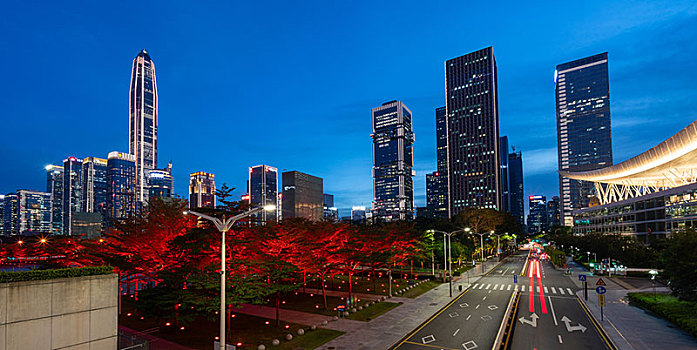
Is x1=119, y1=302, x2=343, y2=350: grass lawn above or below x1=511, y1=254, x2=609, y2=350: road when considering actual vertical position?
above

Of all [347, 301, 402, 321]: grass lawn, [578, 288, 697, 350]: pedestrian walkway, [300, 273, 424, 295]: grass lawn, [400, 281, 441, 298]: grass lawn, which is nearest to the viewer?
[578, 288, 697, 350]: pedestrian walkway

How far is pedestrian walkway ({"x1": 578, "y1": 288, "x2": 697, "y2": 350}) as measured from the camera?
23938 millimetres

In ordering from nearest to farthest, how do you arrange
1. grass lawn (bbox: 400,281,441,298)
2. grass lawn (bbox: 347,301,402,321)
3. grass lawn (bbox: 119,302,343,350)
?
grass lawn (bbox: 119,302,343,350) → grass lawn (bbox: 347,301,402,321) → grass lawn (bbox: 400,281,441,298)

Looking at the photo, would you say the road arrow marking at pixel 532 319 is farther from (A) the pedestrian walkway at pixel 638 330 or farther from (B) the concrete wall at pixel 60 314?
(B) the concrete wall at pixel 60 314

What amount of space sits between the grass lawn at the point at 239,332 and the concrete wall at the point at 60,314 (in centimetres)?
733

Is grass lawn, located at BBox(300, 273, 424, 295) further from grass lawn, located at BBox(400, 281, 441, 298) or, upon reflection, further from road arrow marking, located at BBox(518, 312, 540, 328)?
road arrow marking, located at BBox(518, 312, 540, 328)

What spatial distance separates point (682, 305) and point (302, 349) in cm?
3273

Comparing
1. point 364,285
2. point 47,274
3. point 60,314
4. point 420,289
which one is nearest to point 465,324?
point 420,289

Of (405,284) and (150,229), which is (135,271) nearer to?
(150,229)

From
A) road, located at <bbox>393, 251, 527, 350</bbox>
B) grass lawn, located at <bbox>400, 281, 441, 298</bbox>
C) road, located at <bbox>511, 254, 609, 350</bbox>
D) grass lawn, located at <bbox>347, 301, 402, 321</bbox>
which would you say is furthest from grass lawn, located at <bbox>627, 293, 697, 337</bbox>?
grass lawn, located at <bbox>347, 301, 402, 321</bbox>

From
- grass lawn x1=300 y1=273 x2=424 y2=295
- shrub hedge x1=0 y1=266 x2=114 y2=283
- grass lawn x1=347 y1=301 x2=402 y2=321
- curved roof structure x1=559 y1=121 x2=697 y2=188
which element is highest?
curved roof structure x1=559 y1=121 x2=697 y2=188

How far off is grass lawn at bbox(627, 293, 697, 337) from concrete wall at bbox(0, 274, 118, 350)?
116 ft

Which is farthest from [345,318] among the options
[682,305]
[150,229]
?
[682,305]

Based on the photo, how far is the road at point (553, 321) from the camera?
24859 mm
